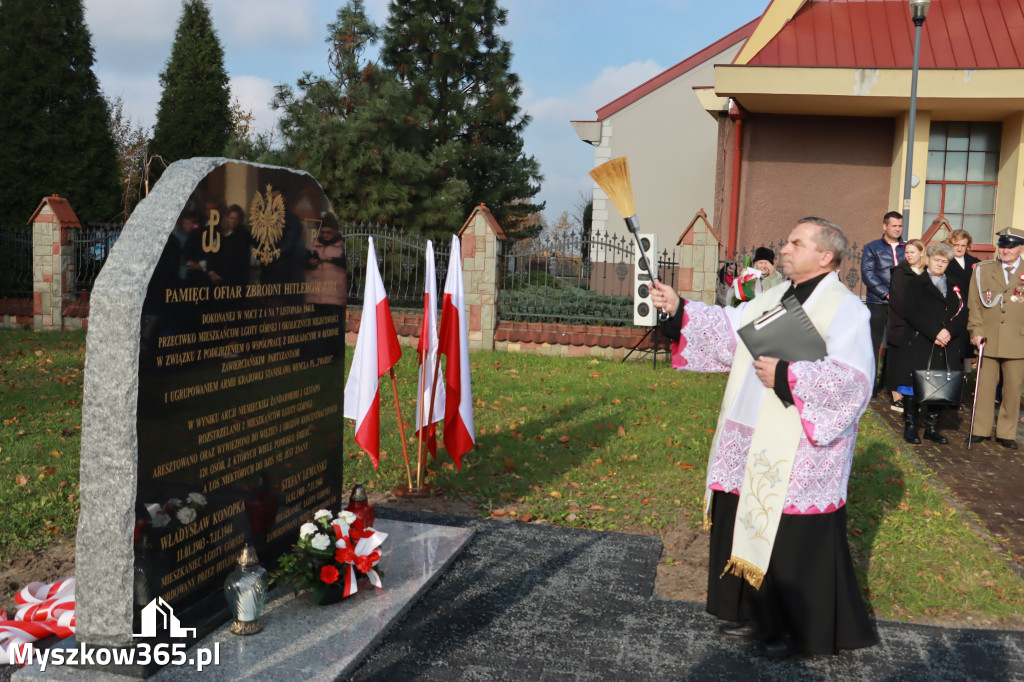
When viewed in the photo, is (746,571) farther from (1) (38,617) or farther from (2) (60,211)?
(2) (60,211)

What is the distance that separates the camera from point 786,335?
370 cm

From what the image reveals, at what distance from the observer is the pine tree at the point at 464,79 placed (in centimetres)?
2117

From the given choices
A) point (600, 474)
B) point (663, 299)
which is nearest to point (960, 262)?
point (600, 474)

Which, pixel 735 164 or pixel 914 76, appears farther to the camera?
pixel 735 164

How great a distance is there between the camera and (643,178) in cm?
2473

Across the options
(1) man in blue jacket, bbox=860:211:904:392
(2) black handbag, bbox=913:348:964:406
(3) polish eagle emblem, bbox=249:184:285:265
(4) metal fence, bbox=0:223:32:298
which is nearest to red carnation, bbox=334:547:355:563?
(3) polish eagle emblem, bbox=249:184:285:265

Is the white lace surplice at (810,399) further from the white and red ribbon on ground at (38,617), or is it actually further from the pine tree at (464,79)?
the pine tree at (464,79)

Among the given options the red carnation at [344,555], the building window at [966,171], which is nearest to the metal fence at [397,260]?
the building window at [966,171]

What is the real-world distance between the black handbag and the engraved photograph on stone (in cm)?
632

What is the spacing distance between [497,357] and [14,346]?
764 centimetres

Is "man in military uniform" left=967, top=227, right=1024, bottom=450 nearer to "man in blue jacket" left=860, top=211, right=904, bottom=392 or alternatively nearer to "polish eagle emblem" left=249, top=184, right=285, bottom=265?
"man in blue jacket" left=860, top=211, right=904, bottom=392

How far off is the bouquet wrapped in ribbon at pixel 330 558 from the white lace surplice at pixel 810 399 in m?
1.76

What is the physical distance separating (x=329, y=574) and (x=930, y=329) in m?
6.95

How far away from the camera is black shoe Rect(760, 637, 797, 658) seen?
12.7 feet
